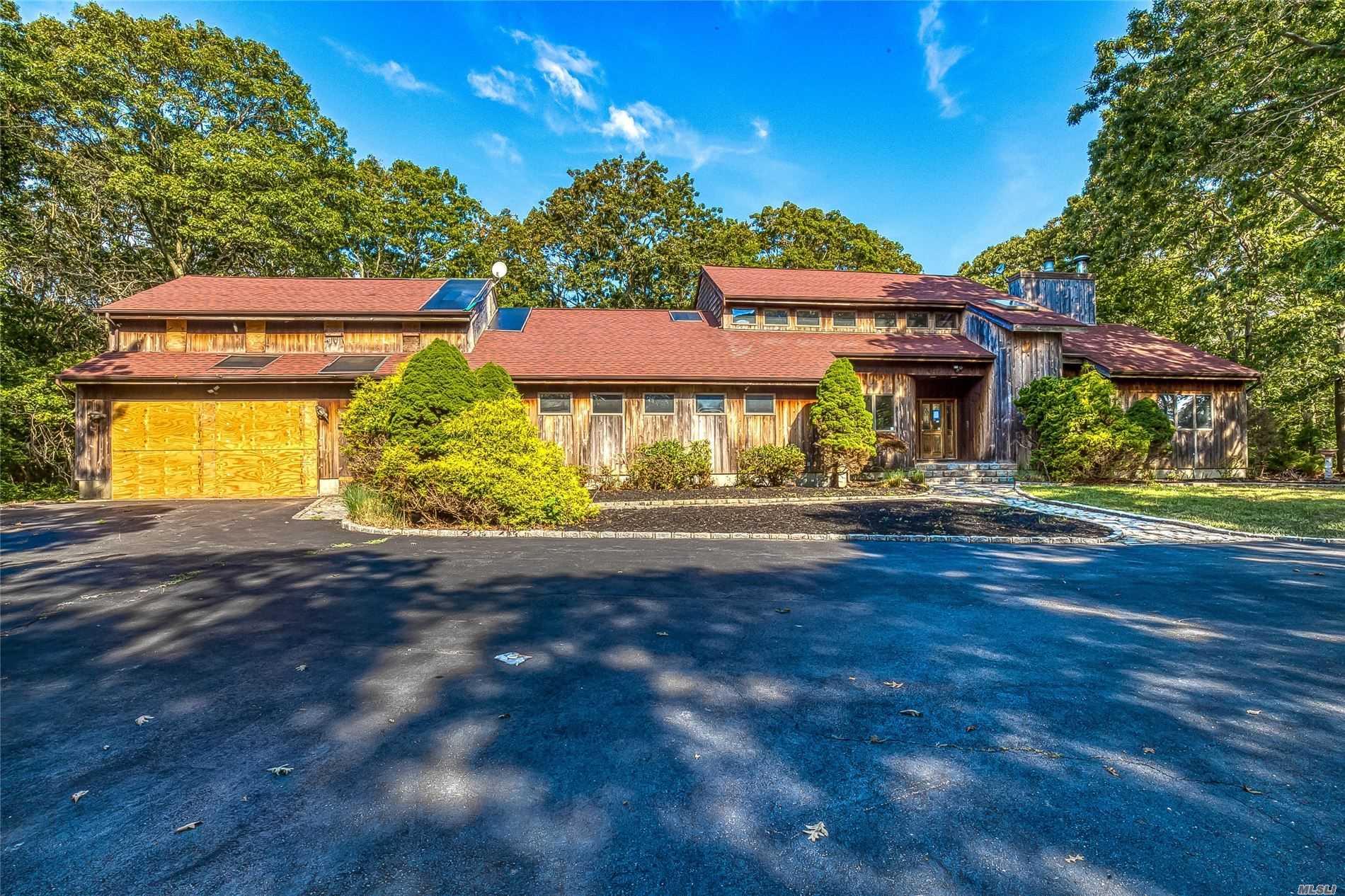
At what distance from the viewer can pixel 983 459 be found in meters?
17.2

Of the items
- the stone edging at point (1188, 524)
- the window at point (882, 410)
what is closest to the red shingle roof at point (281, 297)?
the window at point (882, 410)

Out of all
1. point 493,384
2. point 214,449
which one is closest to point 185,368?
point 214,449

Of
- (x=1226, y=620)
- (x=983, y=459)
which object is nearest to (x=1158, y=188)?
(x=983, y=459)

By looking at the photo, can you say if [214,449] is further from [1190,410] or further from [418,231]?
[1190,410]

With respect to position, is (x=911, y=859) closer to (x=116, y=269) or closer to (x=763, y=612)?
(x=763, y=612)

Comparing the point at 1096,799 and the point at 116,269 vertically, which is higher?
the point at 116,269

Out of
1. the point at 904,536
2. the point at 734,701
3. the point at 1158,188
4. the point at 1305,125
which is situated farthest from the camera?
the point at 1158,188

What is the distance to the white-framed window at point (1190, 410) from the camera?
17.4m

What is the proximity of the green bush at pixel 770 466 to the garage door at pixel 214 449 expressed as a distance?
1191 centimetres

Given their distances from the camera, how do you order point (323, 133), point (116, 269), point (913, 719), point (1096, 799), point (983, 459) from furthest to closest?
point (323, 133)
point (116, 269)
point (983, 459)
point (913, 719)
point (1096, 799)

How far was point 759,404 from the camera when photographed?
16.2m

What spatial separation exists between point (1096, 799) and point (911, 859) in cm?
96

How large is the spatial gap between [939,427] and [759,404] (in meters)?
7.14

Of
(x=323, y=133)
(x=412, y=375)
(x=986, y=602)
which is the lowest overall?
(x=986, y=602)
